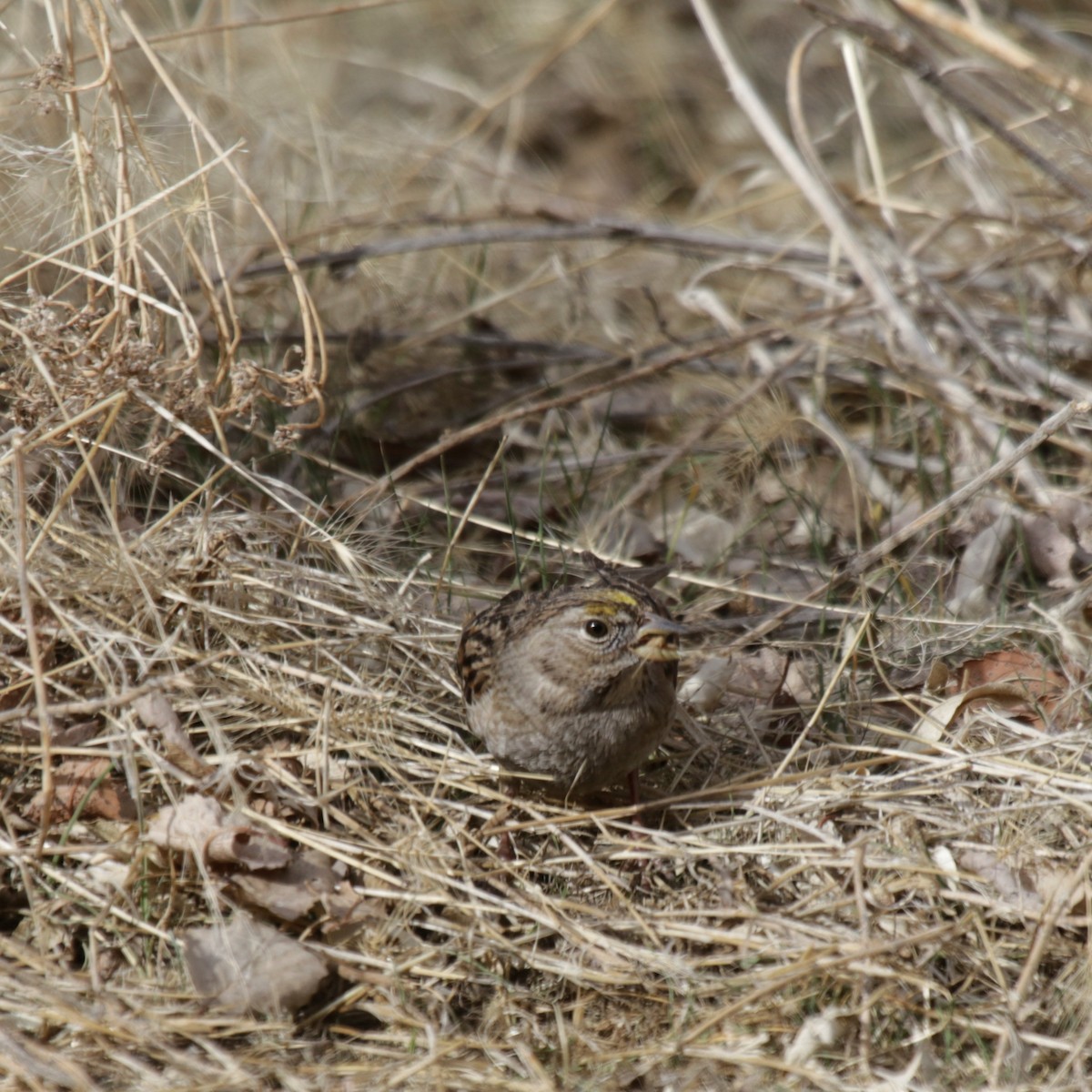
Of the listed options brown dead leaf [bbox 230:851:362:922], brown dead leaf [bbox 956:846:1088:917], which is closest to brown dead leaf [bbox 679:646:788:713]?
brown dead leaf [bbox 956:846:1088:917]

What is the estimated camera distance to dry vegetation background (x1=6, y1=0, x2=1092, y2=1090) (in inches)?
130

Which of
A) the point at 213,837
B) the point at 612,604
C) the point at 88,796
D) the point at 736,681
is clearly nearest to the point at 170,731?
the point at 88,796

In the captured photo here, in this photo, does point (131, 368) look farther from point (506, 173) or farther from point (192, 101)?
point (506, 173)

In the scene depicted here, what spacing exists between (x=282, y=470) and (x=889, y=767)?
98.8 inches

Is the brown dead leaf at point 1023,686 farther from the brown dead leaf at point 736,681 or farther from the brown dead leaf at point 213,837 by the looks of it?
the brown dead leaf at point 213,837

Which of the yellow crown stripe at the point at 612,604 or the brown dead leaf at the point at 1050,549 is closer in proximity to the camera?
the yellow crown stripe at the point at 612,604

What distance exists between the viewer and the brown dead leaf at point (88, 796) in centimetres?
377

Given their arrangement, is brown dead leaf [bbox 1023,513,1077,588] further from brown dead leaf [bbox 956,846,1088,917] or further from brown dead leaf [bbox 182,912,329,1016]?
brown dead leaf [bbox 182,912,329,1016]

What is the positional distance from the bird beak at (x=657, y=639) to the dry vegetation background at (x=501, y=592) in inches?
18.8

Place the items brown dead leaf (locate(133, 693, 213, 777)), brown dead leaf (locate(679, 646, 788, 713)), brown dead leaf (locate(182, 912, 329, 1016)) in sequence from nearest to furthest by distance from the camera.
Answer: brown dead leaf (locate(182, 912, 329, 1016)) < brown dead leaf (locate(133, 693, 213, 777)) < brown dead leaf (locate(679, 646, 788, 713))

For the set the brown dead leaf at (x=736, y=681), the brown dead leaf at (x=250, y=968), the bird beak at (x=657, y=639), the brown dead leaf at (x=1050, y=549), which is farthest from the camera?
the brown dead leaf at (x=1050, y=549)

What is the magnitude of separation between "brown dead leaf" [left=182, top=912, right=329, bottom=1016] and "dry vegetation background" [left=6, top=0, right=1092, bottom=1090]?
0.4 inches

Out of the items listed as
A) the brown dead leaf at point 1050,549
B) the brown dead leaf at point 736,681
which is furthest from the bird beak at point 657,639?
the brown dead leaf at point 1050,549

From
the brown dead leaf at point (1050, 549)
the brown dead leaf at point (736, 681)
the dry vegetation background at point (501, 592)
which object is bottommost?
the brown dead leaf at point (1050, 549)
